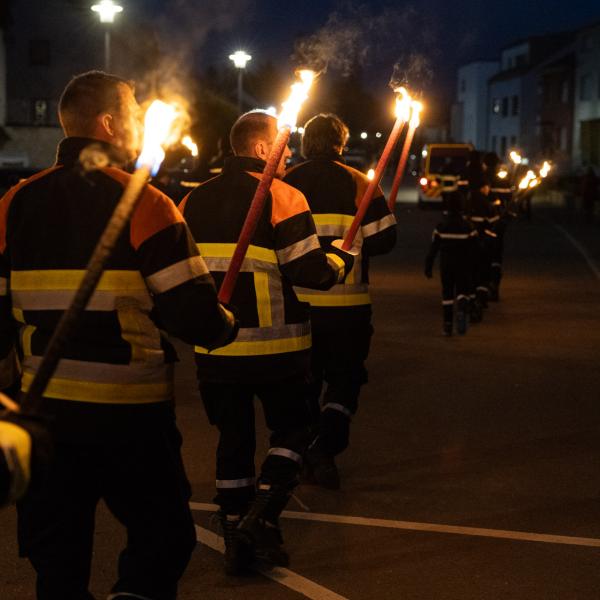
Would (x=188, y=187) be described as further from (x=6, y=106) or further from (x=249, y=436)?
(x=6, y=106)

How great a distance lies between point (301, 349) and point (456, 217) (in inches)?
331

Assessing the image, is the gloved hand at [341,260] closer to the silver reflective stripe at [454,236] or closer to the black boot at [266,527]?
the black boot at [266,527]

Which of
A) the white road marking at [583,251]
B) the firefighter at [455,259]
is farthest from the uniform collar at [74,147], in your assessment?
the white road marking at [583,251]

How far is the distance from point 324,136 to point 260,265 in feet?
5.59

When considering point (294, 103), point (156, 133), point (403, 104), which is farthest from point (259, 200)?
point (403, 104)

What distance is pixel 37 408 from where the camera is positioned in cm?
283

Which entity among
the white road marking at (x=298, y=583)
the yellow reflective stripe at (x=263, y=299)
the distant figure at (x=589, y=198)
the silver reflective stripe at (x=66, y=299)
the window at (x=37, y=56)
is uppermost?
the window at (x=37, y=56)

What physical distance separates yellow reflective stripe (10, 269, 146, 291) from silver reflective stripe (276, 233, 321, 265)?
1.72 metres

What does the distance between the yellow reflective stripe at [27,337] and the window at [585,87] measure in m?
64.0

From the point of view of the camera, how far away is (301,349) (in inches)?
219

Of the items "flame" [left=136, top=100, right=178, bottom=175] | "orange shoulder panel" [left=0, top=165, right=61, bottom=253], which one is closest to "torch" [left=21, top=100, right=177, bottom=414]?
"flame" [left=136, top=100, right=178, bottom=175]

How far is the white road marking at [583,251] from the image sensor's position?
2205cm

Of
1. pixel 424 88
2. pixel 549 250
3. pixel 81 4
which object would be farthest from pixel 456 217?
pixel 81 4

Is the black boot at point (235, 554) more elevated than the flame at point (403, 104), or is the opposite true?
the flame at point (403, 104)
